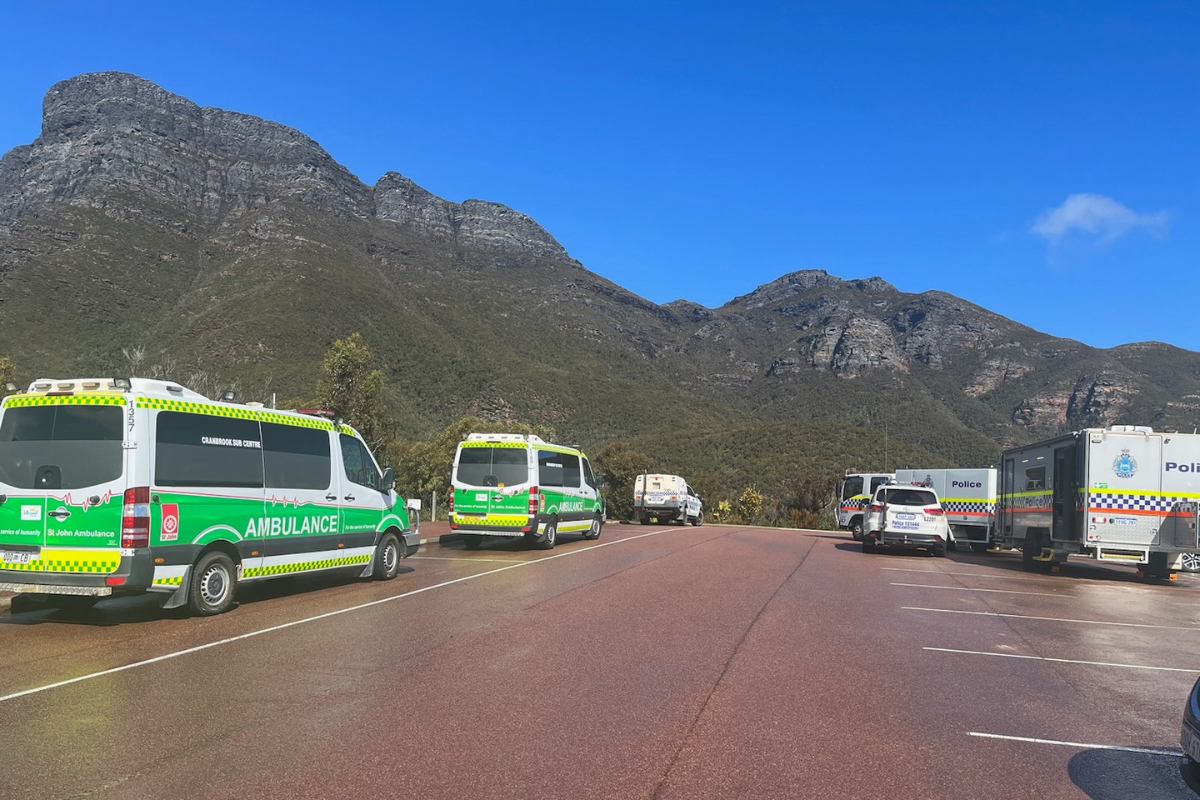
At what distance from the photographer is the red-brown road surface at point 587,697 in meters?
4.77

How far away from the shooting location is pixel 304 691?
6.54 m

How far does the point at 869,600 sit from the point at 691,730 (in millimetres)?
8063

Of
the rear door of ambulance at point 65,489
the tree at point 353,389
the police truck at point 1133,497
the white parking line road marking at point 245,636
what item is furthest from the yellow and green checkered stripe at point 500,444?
the police truck at point 1133,497

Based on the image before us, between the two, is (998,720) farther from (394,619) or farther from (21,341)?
(21,341)

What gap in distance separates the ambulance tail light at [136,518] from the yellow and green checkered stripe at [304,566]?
1760mm

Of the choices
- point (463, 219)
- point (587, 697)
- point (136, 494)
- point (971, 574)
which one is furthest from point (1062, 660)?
point (463, 219)

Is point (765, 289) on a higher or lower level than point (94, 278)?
higher

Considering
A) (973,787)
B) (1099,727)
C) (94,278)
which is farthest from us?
(94,278)

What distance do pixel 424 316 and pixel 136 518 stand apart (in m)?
70.9

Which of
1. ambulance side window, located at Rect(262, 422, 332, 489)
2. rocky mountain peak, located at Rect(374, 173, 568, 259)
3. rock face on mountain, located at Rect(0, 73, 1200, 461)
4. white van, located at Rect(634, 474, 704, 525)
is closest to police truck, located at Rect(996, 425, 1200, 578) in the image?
ambulance side window, located at Rect(262, 422, 332, 489)

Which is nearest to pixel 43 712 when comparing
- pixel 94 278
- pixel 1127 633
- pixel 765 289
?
pixel 1127 633

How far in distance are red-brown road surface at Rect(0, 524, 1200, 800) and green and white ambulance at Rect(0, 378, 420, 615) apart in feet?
1.96

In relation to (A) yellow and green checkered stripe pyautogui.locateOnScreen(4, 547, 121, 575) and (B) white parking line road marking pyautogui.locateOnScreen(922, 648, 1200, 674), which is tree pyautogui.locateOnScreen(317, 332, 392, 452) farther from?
(B) white parking line road marking pyautogui.locateOnScreen(922, 648, 1200, 674)

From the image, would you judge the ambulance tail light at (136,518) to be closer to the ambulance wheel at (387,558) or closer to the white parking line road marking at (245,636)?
the white parking line road marking at (245,636)
